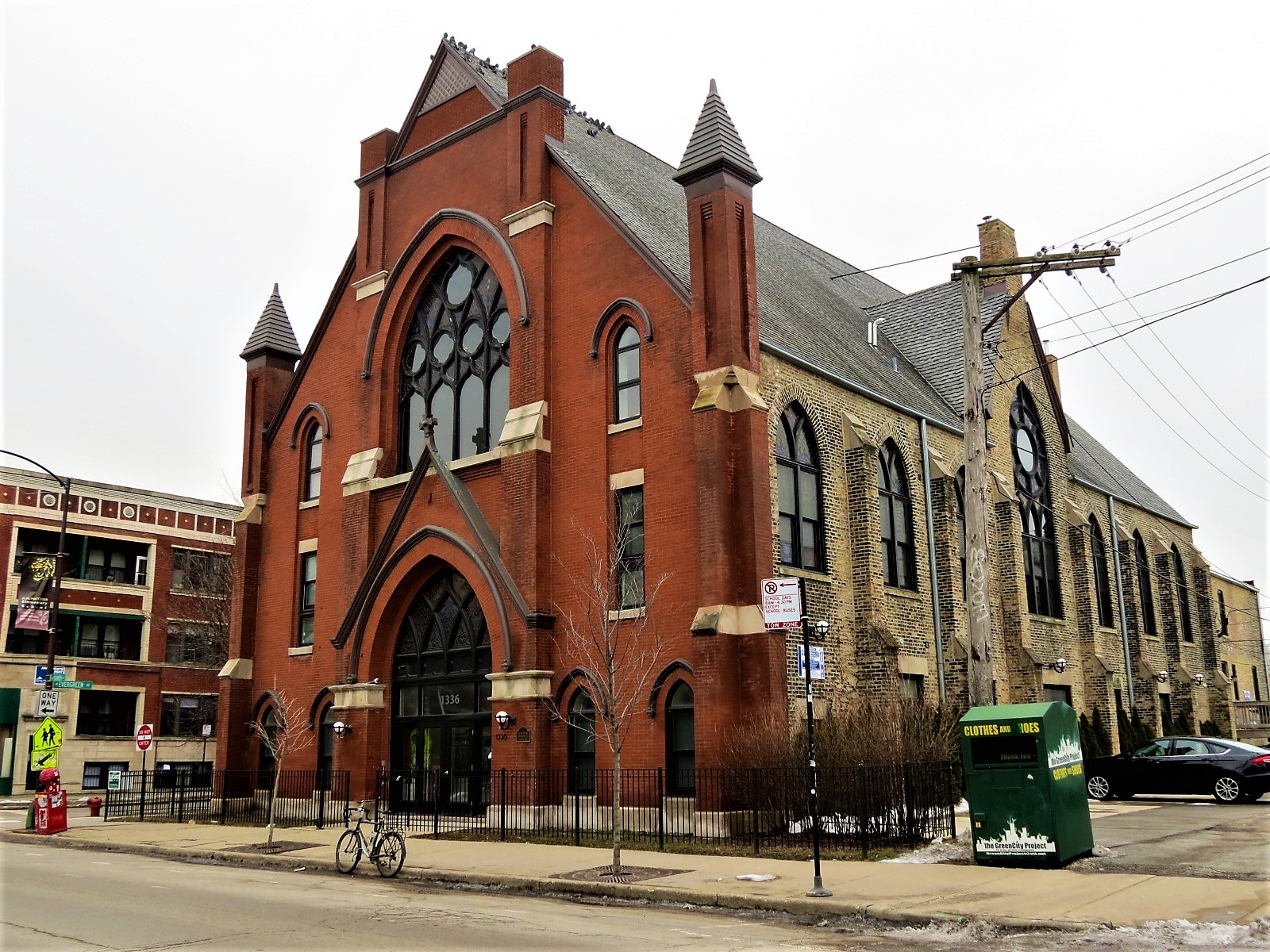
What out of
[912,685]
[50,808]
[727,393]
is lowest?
[50,808]

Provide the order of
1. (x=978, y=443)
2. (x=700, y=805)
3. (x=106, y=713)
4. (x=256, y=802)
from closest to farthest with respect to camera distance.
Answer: (x=978, y=443) → (x=700, y=805) → (x=256, y=802) → (x=106, y=713)

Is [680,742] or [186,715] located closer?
[680,742]

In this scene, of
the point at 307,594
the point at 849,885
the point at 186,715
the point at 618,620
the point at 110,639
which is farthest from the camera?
the point at 186,715

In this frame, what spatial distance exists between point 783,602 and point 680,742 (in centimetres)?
867

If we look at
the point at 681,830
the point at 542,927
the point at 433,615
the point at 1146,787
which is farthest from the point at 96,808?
the point at 1146,787

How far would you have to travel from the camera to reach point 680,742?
22047 mm

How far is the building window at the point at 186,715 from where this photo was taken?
5444 centimetres

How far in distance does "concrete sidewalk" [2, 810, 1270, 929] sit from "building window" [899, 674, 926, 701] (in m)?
9.14

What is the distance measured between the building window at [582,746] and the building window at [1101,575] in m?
20.1

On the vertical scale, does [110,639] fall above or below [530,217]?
below

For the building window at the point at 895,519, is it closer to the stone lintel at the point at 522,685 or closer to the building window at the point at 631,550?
the building window at the point at 631,550

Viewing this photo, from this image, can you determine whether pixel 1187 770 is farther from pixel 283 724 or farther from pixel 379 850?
pixel 283 724

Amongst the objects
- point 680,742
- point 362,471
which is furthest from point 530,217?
point 680,742

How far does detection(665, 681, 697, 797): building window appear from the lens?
2162 centimetres
